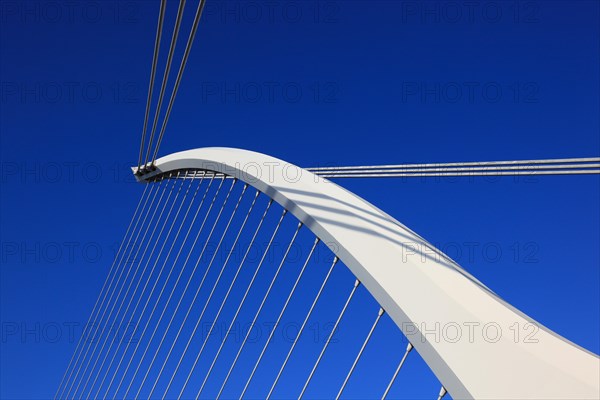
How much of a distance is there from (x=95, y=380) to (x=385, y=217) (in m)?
8.78

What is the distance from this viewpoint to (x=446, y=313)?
4.29 m

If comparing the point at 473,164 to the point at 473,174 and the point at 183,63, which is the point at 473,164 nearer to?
the point at 473,174

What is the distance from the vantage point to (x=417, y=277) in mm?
4680

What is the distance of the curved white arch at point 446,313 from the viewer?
3660mm

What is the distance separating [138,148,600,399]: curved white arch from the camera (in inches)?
144

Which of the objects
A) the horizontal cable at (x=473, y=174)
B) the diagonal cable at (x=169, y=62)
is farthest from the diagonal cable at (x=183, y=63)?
the horizontal cable at (x=473, y=174)

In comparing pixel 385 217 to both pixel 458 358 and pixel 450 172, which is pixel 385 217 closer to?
pixel 450 172

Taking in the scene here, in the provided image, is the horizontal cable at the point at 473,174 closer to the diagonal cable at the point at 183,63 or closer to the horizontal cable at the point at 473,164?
the horizontal cable at the point at 473,164

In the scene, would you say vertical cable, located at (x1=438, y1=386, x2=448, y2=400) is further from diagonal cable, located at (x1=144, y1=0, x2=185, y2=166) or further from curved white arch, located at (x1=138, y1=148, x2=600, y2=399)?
diagonal cable, located at (x1=144, y1=0, x2=185, y2=166)

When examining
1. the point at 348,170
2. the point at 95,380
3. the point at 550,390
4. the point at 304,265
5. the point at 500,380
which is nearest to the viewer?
the point at 550,390

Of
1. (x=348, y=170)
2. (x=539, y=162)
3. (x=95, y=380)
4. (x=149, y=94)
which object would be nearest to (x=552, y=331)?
(x=539, y=162)

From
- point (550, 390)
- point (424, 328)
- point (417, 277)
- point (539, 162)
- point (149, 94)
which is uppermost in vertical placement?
point (149, 94)

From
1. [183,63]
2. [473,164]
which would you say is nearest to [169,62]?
[183,63]

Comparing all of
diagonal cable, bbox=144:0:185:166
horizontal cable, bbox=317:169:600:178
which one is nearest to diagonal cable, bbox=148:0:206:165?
diagonal cable, bbox=144:0:185:166
